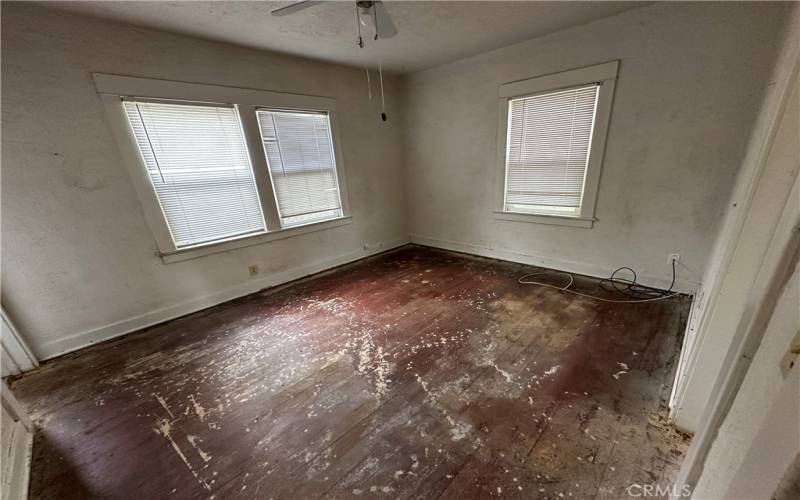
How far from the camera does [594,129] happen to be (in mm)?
2600

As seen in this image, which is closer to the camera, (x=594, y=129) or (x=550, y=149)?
(x=594, y=129)

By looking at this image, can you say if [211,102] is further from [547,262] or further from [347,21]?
[547,262]

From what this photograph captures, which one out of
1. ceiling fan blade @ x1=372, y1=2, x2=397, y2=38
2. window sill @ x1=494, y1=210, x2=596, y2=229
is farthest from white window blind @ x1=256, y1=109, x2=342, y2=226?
window sill @ x1=494, y1=210, x2=596, y2=229

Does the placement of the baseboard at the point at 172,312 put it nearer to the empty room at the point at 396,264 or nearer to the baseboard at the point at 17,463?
the empty room at the point at 396,264

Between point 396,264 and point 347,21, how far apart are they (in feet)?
8.33

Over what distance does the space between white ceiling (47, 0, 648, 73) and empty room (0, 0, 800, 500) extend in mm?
29

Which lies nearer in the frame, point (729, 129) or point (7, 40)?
point (7, 40)

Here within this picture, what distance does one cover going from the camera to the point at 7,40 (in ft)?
5.74

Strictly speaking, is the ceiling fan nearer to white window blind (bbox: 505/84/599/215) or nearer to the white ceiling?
the white ceiling

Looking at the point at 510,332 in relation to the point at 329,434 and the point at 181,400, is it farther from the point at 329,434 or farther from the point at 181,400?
the point at 181,400

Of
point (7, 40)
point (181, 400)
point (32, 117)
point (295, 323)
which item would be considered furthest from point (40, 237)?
point (295, 323)

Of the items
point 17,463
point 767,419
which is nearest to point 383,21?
point 767,419

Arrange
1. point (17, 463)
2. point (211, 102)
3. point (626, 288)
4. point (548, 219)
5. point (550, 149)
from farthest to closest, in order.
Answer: point (548, 219)
point (550, 149)
point (626, 288)
point (211, 102)
point (17, 463)

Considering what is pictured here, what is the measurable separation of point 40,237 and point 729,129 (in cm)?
510
